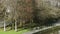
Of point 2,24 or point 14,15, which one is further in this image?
point 2,24

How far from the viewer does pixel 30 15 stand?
11648 mm

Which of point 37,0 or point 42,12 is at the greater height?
point 37,0

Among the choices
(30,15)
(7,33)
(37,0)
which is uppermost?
(37,0)

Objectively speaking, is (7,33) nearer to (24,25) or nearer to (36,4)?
(24,25)

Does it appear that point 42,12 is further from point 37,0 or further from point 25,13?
point 25,13

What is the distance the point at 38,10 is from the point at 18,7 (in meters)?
2.63

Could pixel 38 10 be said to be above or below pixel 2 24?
above

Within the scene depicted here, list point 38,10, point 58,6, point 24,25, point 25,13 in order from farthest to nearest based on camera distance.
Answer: point 58,6 < point 38,10 < point 24,25 < point 25,13

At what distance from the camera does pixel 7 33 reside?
10.3 metres

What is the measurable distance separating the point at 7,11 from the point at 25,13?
1.10 m

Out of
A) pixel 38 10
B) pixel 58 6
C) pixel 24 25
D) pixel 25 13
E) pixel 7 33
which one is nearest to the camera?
pixel 7 33

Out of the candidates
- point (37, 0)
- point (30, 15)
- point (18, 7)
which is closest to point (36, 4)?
point (37, 0)

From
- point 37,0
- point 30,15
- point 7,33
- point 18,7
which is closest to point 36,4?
point 37,0

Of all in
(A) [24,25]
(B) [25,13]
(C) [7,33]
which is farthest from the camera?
(A) [24,25]
